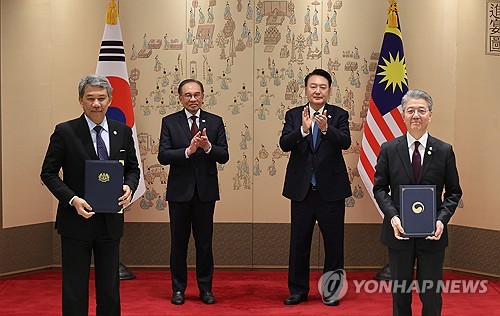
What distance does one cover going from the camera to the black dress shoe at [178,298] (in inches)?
250

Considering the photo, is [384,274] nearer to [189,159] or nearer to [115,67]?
[189,159]

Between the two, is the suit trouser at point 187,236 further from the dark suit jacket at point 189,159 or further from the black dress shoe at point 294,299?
the black dress shoe at point 294,299

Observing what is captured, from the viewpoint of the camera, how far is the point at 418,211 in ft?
14.8

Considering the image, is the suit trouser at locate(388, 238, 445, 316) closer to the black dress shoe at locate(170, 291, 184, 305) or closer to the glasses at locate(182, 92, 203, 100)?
the black dress shoe at locate(170, 291, 184, 305)

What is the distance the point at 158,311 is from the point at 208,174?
1165mm

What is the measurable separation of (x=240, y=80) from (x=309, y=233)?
2.00 metres

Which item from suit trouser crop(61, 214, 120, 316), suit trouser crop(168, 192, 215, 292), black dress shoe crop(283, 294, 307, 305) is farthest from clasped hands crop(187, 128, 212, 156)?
suit trouser crop(61, 214, 120, 316)

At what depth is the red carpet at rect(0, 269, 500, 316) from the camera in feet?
20.2

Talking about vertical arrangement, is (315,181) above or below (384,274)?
above

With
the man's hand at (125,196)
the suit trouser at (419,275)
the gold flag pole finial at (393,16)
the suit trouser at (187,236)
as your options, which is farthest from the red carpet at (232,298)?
the gold flag pole finial at (393,16)

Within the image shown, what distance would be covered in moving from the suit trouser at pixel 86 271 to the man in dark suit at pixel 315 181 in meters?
2.00

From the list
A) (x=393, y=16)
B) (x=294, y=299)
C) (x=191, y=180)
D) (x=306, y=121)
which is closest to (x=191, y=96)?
(x=191, y=180)

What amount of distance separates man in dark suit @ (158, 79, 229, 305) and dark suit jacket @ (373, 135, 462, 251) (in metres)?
1.92

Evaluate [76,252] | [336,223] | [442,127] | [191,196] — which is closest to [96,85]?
[76,252]
